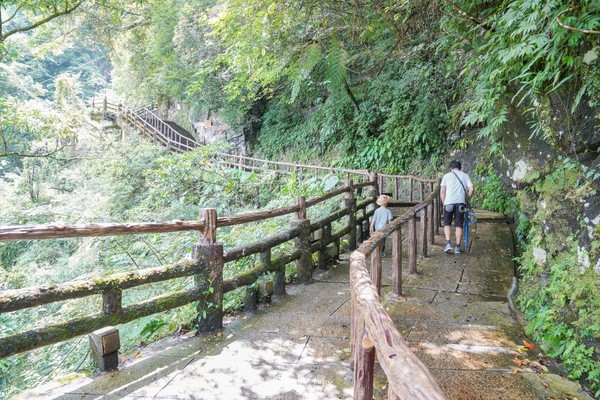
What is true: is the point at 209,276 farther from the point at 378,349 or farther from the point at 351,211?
the point at 351,211

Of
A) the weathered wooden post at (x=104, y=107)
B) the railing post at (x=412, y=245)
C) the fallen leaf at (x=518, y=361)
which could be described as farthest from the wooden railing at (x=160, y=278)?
the weathered wooden post at (x=104, y=107)

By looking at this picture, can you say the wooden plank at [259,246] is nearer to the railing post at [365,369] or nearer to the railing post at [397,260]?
the railing post at [397,260]

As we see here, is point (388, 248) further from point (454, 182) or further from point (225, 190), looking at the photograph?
point (225, 190)

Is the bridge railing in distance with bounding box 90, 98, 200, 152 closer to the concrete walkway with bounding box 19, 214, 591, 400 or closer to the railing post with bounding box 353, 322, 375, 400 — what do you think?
the concrete walkway with bounding box 19, 214, 591, 400

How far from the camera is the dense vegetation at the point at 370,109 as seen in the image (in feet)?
12.2

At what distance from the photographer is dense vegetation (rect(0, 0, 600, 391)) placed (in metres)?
3.72

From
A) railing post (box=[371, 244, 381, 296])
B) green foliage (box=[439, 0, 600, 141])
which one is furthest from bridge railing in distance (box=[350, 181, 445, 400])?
green foliage (box=[439, 0, 600, 141])

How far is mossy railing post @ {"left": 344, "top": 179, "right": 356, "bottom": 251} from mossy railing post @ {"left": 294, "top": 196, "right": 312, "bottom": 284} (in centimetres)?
165

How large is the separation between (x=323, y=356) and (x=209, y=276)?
1385mm

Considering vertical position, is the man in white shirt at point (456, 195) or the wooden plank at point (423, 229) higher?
the man in white shirt at point (456, 195)

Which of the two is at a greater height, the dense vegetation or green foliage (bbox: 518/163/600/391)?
the dense vegetation

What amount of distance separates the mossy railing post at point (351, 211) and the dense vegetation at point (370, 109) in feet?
6.75

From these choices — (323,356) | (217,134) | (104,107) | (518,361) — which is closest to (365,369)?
(323,356)

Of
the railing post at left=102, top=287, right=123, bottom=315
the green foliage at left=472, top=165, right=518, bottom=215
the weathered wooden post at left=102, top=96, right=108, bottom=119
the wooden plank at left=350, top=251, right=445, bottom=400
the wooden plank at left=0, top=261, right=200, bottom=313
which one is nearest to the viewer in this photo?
the wooden plank at left=350, top=251, right=445, bottom=400
